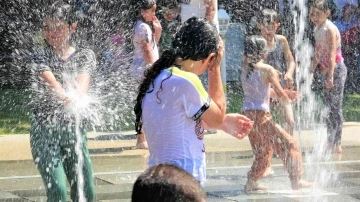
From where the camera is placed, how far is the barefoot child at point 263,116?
310 inches

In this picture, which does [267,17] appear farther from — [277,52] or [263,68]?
[263,68]

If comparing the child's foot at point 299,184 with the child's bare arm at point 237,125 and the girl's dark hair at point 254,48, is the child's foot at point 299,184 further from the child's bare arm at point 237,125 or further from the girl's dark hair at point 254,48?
the child's bare arm at point 237,125

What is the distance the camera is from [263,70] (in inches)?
315

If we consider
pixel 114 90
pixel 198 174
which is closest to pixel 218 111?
pixel 198 174

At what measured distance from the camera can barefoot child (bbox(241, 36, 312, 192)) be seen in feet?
25.8

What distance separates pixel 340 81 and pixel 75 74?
16.9 ft

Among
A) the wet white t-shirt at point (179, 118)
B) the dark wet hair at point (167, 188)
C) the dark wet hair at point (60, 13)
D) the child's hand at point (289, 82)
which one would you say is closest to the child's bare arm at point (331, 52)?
the child's hand at point (289, 82)

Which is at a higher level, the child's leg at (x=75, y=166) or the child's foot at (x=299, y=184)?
the child's leg at (x=75, y=166)

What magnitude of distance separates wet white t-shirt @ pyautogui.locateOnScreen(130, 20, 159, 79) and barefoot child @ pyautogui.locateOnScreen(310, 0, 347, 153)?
5.97 feet

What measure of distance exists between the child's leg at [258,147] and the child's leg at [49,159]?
2.37 metres

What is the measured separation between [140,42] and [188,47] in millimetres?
5818

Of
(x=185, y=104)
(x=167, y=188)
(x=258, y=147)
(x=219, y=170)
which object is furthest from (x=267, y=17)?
(x=167, y=188)

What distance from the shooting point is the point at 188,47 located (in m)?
4.68

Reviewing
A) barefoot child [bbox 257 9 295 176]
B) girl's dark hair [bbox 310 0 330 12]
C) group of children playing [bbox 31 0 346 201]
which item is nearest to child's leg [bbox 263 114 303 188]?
group of children playing [bbox 31 0 346 201]
